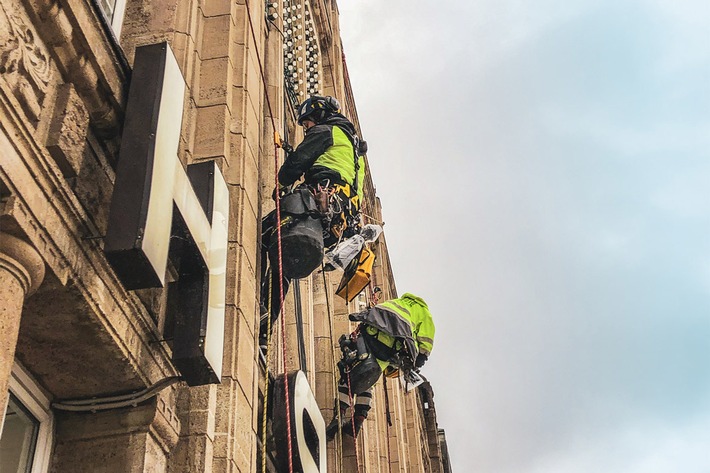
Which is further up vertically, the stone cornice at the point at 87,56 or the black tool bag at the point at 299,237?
the black tool bag at the point at 299,237

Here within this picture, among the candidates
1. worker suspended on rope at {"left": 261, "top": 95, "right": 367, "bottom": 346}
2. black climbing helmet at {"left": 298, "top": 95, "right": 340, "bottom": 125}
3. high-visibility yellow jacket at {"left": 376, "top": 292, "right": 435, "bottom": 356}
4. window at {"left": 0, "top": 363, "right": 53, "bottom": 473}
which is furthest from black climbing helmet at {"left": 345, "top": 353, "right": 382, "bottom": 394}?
window at {"left": 0, "top": 363, "right": 53, "bottom": 473}

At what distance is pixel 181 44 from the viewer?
7.62 meters

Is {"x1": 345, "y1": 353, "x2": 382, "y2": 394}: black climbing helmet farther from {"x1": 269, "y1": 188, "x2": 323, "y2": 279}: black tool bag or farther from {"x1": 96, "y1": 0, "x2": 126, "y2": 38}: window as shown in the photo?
{"x1": 96, "y1": 0, "x2": 126, "y2": 38}: window

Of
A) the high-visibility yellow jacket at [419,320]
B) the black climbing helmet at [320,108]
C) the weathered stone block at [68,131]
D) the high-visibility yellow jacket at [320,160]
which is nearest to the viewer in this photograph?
the weathered stone block at [68,131]

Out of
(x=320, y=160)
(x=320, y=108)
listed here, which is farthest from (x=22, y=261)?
(x=320, y=108)

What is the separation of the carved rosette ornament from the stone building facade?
0.01 m

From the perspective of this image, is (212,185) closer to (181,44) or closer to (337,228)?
(181,44)

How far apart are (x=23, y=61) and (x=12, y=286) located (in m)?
1.21

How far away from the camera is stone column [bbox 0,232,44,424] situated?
4016 mm

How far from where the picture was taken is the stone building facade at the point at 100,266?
4438 millimetres

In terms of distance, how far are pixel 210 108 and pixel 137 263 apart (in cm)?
319

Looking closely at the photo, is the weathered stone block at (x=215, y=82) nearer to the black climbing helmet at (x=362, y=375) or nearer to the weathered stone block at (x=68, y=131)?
the weathered stone block at (x=68, y=131)

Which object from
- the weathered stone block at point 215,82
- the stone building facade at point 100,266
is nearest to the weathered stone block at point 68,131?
the stone building facade at point 100,266

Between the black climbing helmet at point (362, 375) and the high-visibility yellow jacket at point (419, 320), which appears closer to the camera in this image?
the black climbing helmet at point (362, 375)
